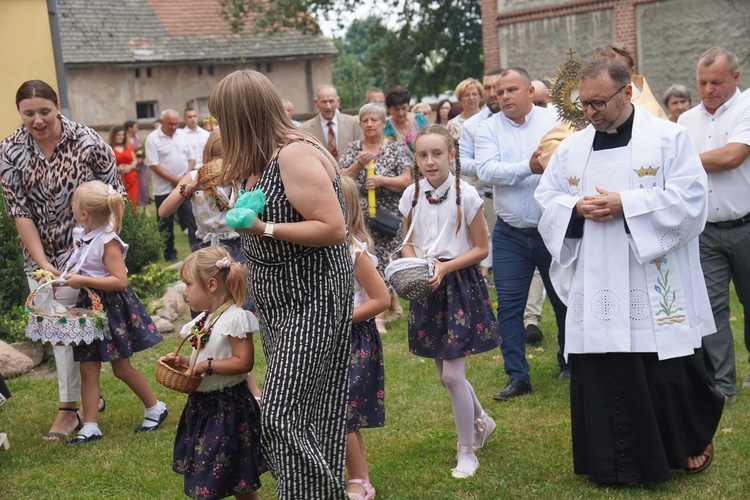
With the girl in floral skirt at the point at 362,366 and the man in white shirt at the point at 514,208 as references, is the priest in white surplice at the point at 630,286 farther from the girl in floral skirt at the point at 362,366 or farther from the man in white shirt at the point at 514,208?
the man in white shirt at the point at 514,208

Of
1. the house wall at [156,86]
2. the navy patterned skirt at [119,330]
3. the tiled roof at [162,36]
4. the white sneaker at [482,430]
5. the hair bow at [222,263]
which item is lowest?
the white sneaker at [482,430]

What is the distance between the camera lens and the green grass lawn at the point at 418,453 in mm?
5336

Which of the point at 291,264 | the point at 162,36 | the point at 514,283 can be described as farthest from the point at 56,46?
the point at 162,36

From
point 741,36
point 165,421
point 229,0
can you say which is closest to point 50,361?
point 165,421

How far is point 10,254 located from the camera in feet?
31.0

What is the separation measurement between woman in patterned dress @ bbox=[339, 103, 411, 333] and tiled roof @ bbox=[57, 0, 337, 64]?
28.3m

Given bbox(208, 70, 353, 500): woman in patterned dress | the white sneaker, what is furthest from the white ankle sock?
bbox(208, 70, 353, 500): woman in patterned dress

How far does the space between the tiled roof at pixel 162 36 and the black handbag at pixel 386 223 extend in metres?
28.6

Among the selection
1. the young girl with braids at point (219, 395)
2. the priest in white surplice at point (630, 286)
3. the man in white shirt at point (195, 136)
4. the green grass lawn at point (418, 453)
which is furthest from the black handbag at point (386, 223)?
the man in white shirt at point (195, 136)

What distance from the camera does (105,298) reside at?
6.49 meters

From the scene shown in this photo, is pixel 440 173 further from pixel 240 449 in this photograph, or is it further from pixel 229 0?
pixel 229 0

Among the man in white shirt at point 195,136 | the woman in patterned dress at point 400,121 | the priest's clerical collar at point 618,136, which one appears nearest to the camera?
the priest's clerical collar at point 618,136

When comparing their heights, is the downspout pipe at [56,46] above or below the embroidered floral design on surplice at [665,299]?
above

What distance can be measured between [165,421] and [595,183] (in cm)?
345
